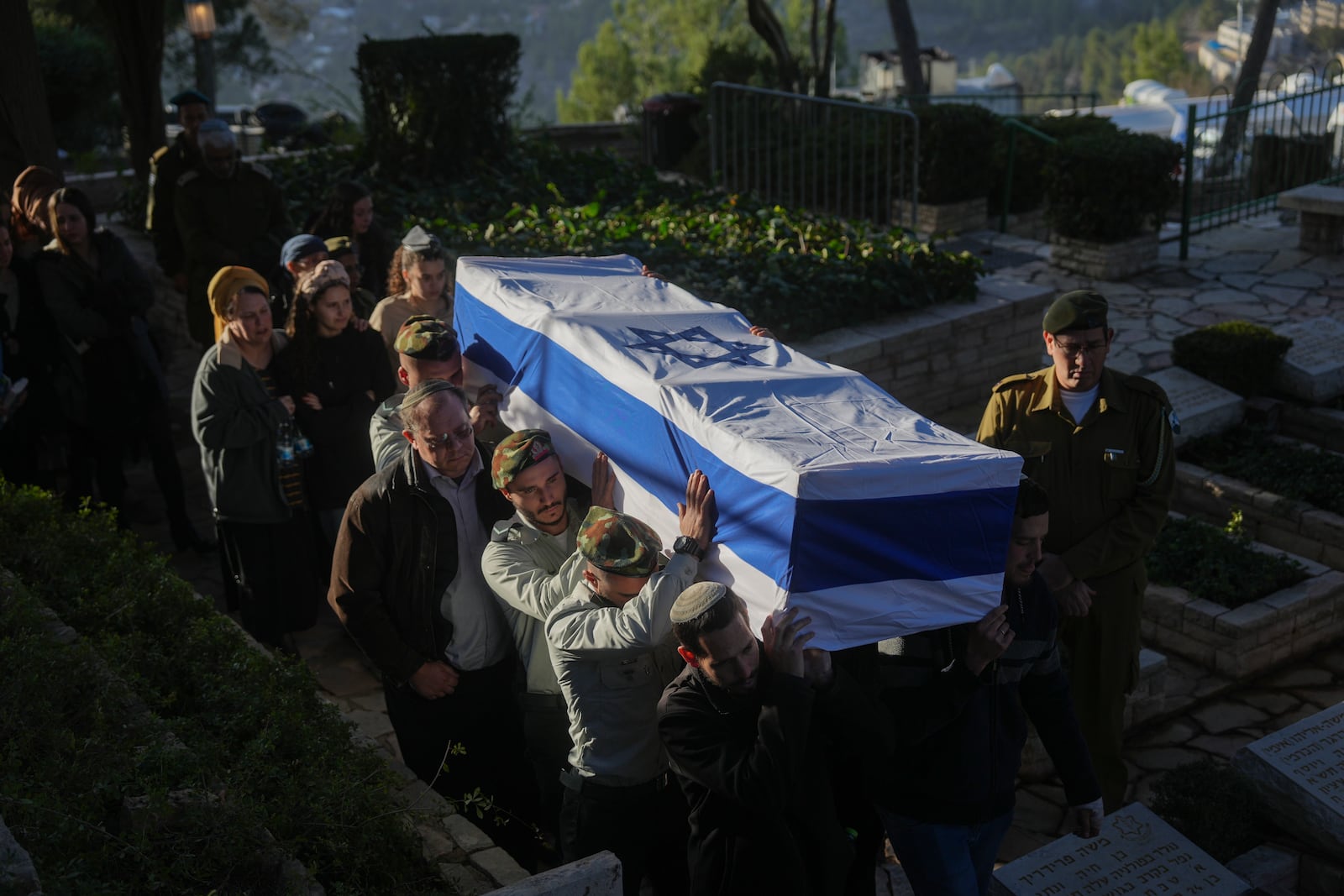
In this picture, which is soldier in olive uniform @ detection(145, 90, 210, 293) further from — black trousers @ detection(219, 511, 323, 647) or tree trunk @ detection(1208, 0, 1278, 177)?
tree trunk @ detection(1208, 0, 1278, 177)

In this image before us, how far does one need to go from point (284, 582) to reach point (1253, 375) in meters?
5.30

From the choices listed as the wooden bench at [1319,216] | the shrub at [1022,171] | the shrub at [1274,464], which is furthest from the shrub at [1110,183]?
the shrub at [1274,464]

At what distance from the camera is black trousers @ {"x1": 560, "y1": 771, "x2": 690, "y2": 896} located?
10.8 feet

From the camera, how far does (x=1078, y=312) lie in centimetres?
393

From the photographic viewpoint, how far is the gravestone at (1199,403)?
267 inches

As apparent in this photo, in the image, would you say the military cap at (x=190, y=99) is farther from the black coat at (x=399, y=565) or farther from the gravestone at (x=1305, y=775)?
the gravestone at (x=1305, y=775)

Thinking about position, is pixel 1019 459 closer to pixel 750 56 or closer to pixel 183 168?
pixel 183 168

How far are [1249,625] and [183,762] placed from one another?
4264mm

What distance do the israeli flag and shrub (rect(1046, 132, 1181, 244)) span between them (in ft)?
21.2

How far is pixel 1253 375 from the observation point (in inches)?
277

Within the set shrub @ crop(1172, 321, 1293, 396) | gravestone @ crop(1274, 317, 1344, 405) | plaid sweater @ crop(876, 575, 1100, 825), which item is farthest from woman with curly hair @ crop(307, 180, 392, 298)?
gravestone @ crop(1274, 317, 1344, 405)

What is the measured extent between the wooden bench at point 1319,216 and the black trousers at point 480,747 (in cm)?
850

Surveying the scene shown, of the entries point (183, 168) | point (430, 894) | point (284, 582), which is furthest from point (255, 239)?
point (430, 894)

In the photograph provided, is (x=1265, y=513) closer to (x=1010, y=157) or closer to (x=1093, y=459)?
(x=1093, y=459)
